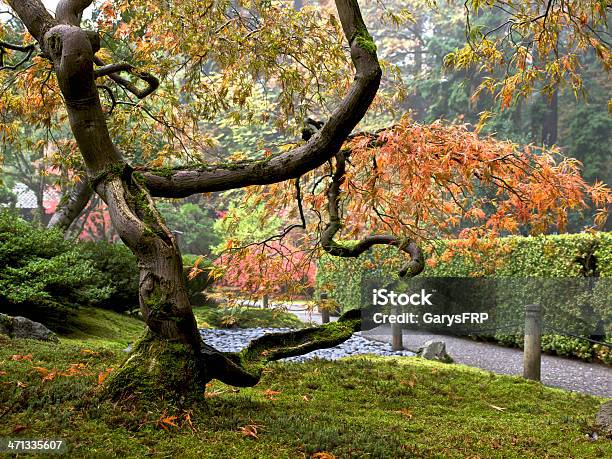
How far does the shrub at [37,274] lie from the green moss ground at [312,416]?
2162mm

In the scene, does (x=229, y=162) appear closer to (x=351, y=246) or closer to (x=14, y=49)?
(x=351, y=246)

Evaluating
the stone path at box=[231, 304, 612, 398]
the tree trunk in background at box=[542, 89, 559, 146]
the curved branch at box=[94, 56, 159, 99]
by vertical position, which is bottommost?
the stone path at box=[231, 304, 612, 398]

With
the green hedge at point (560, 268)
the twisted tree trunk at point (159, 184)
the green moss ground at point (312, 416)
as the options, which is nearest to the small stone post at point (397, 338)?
the green hedge at point (560, 268)

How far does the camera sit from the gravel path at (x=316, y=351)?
9828 mm

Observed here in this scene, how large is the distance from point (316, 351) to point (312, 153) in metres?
8.01

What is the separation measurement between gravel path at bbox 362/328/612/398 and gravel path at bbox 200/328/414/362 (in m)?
0.60

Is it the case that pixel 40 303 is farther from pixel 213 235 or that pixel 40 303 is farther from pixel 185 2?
pixel 213 235

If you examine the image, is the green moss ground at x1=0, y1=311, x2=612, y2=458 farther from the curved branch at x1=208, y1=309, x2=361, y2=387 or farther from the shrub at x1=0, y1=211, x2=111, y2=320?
the shrub at x1=0, y1=211, x2=111, y2=320

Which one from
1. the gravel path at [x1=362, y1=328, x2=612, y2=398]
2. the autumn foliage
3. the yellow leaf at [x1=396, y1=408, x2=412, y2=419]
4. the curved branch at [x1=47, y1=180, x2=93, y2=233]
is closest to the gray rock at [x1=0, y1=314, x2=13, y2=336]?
the autumn foliage

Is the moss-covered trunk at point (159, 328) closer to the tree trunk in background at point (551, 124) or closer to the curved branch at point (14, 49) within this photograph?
the curved branch at point (14, 49)

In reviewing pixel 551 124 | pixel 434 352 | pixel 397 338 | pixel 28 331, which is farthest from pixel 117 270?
pixel 551 124

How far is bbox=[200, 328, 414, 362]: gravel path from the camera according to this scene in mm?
9828

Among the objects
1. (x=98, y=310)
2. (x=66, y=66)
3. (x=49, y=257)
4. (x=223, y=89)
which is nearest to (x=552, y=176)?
(x=223, y=89)

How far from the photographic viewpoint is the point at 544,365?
28.6ft
